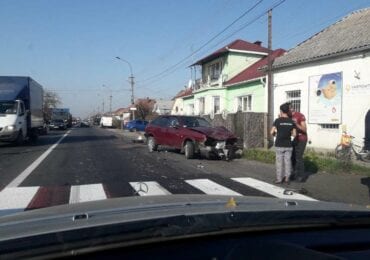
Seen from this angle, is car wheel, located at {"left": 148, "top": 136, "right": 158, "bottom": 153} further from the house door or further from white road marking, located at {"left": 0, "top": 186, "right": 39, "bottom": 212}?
white road marking, located at {"left": 0, "top": 186, "right": 39, "bottom": 212}

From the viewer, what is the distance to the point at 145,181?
12.6m

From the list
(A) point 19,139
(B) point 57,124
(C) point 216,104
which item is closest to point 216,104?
(C) point 216,104

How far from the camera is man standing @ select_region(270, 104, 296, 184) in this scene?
40.0 feet

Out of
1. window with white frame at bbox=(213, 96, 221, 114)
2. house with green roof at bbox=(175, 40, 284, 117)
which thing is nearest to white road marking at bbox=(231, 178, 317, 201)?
house with green roof at bbox=(175, 40, 284, 117)

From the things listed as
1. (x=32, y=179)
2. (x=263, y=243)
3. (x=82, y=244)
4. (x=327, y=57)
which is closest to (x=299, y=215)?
(x=263, y=243)

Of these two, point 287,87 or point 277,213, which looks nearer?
point 277,213

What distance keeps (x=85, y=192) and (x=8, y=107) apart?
17.2m

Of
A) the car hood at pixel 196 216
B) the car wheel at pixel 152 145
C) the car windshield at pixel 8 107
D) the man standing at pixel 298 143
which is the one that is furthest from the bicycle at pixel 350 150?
the car windshield at pixel 8 107

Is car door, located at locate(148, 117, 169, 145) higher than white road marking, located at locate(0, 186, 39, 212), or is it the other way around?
car door, located at locate(148, 117, 169, 145)

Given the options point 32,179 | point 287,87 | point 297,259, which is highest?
point 287,87

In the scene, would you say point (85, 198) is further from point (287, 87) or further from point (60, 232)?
point (287, 87)

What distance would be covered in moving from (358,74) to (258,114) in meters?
5.62

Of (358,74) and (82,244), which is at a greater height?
(358,74)

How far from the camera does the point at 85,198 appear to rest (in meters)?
10.0
